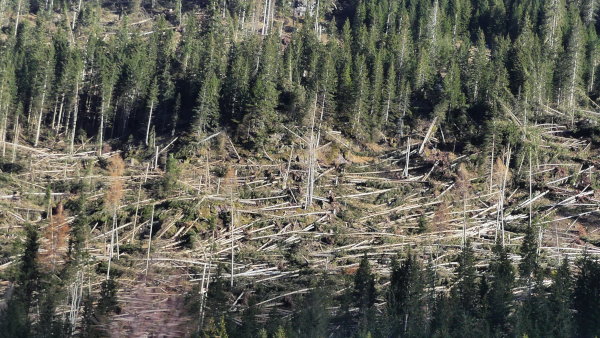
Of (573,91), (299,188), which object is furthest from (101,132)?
(573,91)

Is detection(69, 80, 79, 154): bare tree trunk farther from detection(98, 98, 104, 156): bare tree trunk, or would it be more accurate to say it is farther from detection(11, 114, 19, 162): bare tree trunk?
detection(11, 114, 19, 162): bare tree trunk

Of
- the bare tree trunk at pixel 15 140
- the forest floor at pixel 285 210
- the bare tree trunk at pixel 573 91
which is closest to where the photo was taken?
the forest floor at pixel 285 210

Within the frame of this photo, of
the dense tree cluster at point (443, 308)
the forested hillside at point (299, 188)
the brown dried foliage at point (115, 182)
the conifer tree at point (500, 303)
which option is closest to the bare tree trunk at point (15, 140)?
the forested hillside at point (299, 188)

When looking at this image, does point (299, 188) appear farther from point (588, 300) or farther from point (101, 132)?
point (588, 300)

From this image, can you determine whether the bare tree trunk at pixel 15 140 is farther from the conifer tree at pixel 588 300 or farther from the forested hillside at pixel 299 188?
the conifer tree at pixel 588 300

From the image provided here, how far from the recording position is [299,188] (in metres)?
62.8

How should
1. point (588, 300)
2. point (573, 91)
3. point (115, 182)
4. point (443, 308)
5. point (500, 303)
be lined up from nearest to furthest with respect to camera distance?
point (443, 308) < point (500, 303) < point (588, 300) < point (115, 182) < point (573, 91)

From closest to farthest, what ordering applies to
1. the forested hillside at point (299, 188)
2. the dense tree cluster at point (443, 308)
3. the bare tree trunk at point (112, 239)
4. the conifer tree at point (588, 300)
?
1. the dense tree cluster at point (443, 308)
2. the conifer tree at point (588, 300)
3. the forested hillside at point (299, 188)
4. the bare tree trunk at point (112, 239)

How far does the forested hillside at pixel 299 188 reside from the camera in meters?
44.4

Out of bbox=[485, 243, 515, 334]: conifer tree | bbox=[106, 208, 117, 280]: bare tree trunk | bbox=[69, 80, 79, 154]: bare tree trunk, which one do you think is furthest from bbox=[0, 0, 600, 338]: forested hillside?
bbox=[69, 80, 79, 154]: bare tree trunk

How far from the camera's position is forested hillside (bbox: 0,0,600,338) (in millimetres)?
44438

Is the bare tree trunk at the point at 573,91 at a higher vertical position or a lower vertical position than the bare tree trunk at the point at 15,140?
higher

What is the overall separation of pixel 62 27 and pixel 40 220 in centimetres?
5762

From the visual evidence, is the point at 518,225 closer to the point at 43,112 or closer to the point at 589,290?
the point at 589,290
